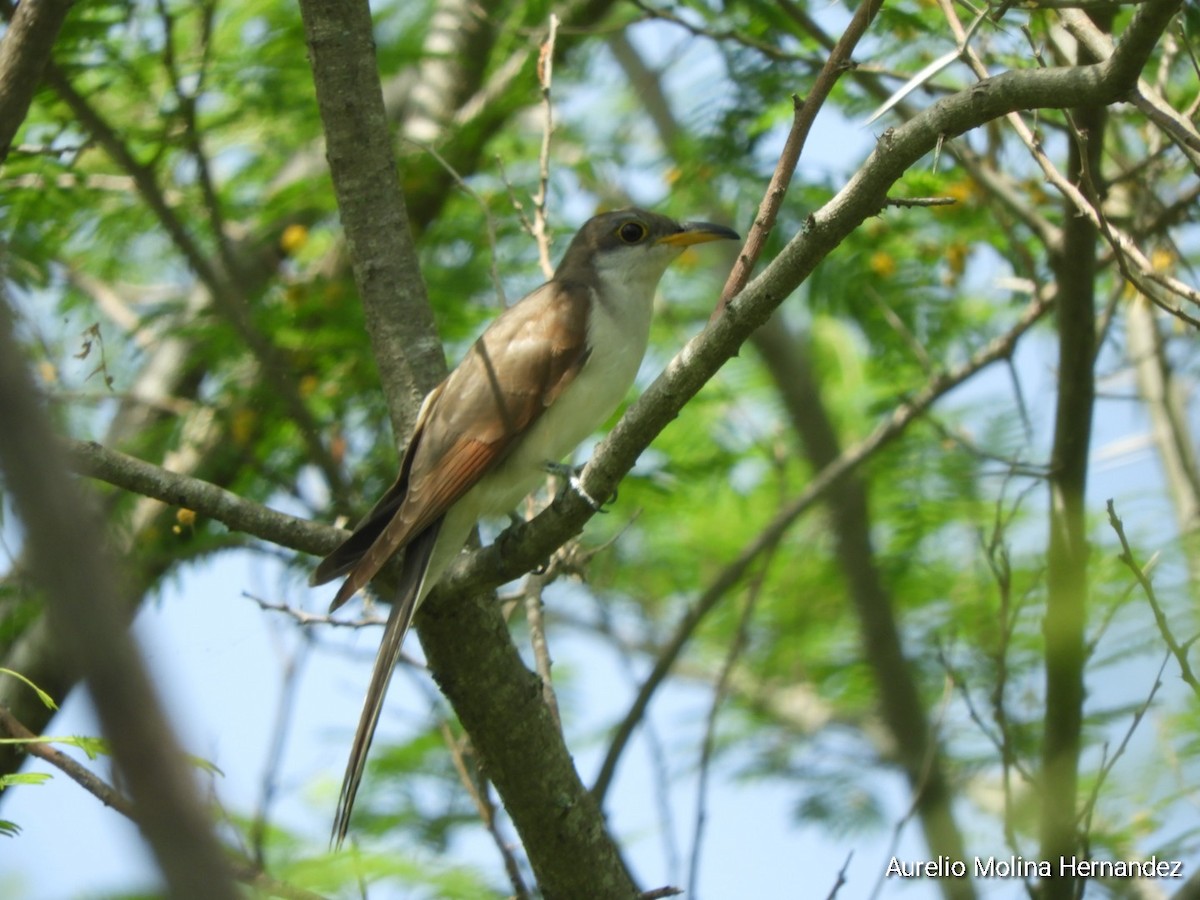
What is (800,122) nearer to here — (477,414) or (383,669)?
(477,414)

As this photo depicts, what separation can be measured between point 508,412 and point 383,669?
1134mm

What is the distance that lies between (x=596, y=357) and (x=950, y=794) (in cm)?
343

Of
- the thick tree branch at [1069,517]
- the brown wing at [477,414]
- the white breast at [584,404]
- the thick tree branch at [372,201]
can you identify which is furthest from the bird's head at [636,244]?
the thick tree branch at [1069,517]

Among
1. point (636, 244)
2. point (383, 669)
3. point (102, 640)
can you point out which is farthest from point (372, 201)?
point (102, 640)

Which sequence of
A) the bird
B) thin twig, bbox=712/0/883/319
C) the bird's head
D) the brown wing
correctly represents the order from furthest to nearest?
the bird's head, the brown wing, the bird, thin twig, bbox=712/0/883/319

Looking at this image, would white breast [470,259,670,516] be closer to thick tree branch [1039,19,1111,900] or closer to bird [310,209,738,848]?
bird [310,209,738,848]

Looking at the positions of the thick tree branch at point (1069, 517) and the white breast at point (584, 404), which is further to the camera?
the white breast at point (584, 404)

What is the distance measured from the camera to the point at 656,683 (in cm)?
566

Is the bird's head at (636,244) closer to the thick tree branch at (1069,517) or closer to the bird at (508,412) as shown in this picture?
the bird at (508,412)

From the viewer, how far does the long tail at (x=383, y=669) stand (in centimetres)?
357

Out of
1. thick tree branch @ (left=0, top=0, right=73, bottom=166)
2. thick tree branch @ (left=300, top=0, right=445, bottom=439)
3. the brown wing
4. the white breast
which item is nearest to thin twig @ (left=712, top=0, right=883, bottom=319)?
the brown wing

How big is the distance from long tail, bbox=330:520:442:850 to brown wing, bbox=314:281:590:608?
9cm

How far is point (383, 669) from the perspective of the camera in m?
3.86

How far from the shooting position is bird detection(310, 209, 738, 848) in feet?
12.8
